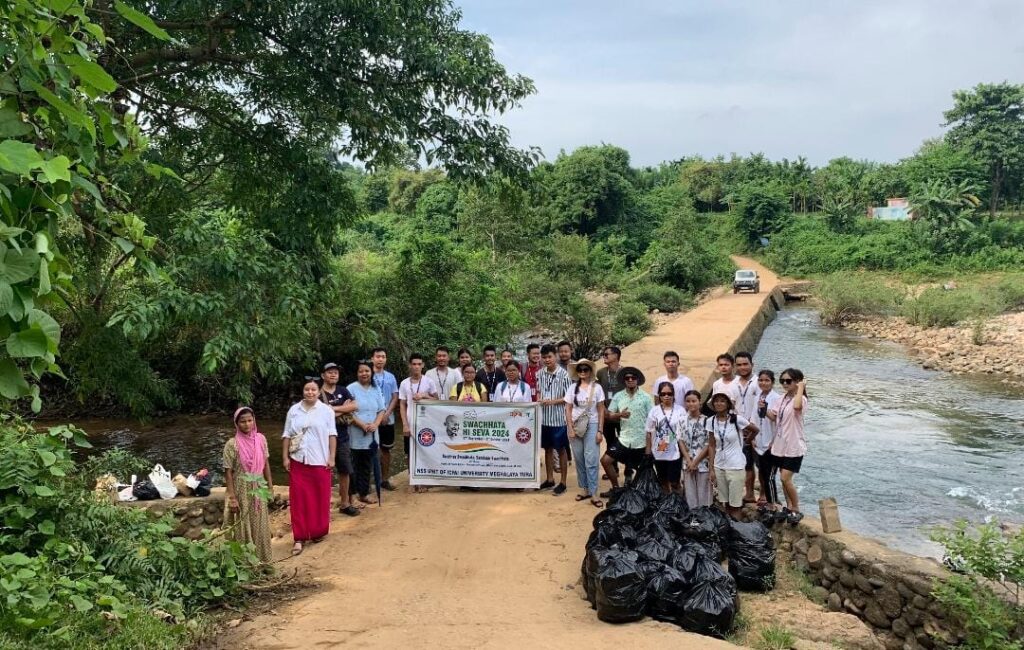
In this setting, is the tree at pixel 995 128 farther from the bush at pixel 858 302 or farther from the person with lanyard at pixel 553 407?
the person with lanyard at pixel 553 407

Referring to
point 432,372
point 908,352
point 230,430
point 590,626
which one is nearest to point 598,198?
point 908,352

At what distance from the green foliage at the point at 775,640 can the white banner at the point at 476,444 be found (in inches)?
132

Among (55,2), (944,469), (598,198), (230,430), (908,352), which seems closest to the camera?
(55,2)

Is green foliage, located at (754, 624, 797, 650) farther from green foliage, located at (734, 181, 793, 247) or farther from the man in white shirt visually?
green foliage, located at (734, 181, 793, 247)

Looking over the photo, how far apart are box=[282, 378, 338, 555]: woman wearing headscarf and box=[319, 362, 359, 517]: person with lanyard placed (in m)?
0.43

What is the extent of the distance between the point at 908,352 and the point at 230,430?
19.7m

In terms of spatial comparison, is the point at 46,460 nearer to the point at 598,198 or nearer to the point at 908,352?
the point at 908,352

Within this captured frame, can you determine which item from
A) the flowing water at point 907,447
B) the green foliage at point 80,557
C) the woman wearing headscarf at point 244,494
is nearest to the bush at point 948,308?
the flowing water at point 907,447

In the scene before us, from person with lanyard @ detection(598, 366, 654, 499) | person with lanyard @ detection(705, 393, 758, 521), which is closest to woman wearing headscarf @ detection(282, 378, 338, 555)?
person with lanyard @ detection(598, 366, 654, 499)

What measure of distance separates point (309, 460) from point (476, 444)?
2056mm

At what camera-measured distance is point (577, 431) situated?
7.42m

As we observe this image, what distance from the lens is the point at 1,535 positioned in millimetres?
4305

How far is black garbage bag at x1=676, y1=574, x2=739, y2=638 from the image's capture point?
489 centimetres

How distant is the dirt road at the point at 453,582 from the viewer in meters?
4.62
